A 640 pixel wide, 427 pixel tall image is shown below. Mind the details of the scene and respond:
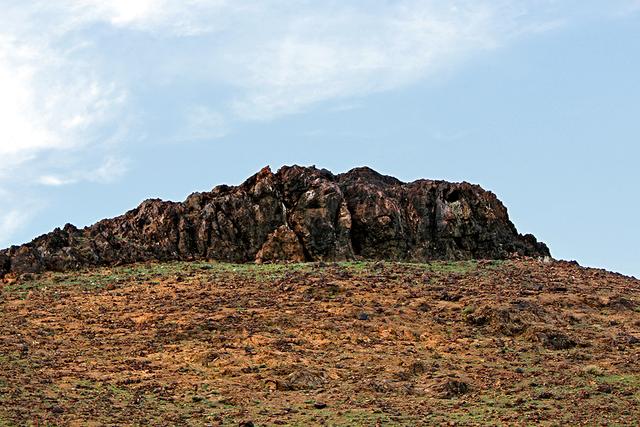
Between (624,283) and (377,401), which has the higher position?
(624,283)

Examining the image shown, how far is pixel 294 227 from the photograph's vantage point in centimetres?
4562

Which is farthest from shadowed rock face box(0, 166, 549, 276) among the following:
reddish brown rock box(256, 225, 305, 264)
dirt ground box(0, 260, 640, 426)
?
dirt ground box(0, 260, 640, 426)

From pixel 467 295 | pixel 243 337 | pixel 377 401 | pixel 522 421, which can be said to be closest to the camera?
pixel 522 421

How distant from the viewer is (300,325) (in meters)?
32.4

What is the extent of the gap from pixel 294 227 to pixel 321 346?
615 inches

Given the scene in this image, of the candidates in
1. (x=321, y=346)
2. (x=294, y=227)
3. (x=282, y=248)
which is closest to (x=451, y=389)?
(x=321, y=346)

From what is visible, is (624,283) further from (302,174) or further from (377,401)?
(377,401)

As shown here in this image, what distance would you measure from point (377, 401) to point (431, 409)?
1587mm

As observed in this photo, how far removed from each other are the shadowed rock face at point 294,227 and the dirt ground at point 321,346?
200cm

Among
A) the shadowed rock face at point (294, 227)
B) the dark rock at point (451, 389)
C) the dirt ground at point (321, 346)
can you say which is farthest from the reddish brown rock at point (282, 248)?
the dark rock at point (451, 389)

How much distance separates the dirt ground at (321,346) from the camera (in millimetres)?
24344

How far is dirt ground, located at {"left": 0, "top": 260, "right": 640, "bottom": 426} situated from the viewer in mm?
24344

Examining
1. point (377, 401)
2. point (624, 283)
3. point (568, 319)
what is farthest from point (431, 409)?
point (624, 283)

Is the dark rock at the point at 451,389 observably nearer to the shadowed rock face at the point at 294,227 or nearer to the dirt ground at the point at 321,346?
the dirt ground at the point at 321,346
